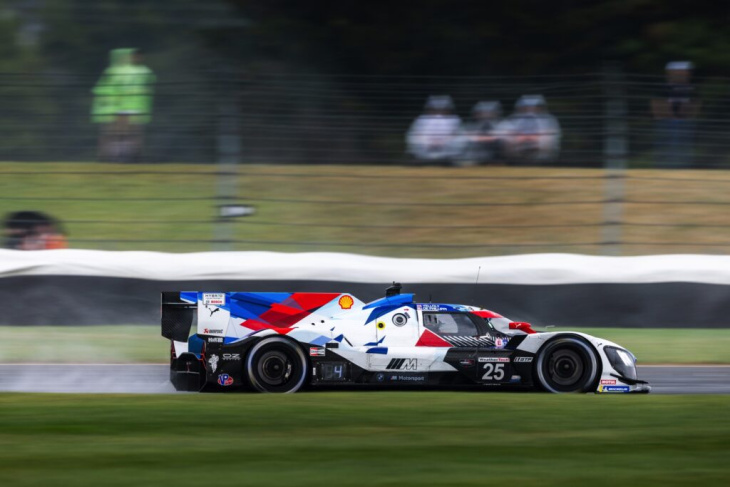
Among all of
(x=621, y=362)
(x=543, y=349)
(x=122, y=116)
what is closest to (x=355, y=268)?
(x=122, y=116)

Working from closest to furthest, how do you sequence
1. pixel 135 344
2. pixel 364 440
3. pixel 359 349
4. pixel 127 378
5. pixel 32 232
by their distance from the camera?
pixel 364 440 → pixel 359 349 → pixel 127 378 → pixel 135 344 → pixel 32 232

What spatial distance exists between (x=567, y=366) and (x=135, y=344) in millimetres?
5123

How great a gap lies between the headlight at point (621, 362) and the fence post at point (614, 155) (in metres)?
4.27

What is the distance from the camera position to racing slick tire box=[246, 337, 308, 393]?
8.98 metres

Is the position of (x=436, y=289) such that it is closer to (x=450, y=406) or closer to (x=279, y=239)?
(x=279, y=239)

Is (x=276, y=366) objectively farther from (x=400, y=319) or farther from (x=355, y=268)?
(x=355, y=268)

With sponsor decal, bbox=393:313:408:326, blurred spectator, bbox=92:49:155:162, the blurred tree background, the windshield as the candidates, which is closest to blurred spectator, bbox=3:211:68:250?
blurred spectator, bbox=92:49:155:162

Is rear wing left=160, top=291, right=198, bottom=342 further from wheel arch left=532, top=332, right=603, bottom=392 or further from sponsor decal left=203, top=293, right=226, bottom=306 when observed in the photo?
wheel arch left=532, top=332, right=603, bottom=392

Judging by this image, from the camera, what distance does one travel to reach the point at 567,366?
920cm

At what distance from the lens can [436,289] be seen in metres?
12.8

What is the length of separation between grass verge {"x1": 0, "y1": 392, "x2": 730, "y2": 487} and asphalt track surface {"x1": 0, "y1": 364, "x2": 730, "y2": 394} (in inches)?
43.4

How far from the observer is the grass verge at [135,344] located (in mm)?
11664

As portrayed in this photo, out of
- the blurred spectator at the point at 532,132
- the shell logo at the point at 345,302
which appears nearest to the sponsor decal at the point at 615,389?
the shell logo at the point at 345,302

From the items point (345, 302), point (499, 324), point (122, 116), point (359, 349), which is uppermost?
point (122, 116)
